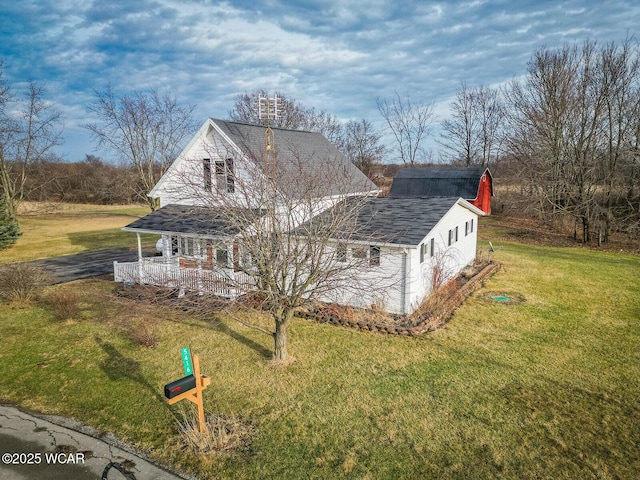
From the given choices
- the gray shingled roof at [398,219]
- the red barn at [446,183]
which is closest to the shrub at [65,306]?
the gray shingled roof at [398,219]

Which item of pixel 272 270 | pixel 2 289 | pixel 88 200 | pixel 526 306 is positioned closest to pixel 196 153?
pixel 2 289

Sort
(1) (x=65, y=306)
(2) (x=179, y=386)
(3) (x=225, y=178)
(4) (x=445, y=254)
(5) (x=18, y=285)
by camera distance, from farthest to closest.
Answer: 1. (4) (x=445, y=254)
2. (5) (x=18, y=285)
3. (1) (x=65, y=306)
4. (3) (x=225, y=178)
5. (2) (x=179, y=386)

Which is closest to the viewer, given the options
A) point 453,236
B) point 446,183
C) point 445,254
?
point 445,254

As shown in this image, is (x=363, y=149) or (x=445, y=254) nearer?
(x=445, y=254)

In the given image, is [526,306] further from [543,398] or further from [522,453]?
[522,453]

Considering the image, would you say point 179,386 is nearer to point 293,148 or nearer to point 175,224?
point 175,224

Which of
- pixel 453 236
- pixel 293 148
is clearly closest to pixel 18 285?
pixel 293 148

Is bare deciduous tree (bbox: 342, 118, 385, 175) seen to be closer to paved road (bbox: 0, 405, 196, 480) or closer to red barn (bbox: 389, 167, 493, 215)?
red barn (bbox: 389, 167, 493, 215)

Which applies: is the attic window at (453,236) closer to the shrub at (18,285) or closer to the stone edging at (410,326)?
the stone edging at (410,326)
